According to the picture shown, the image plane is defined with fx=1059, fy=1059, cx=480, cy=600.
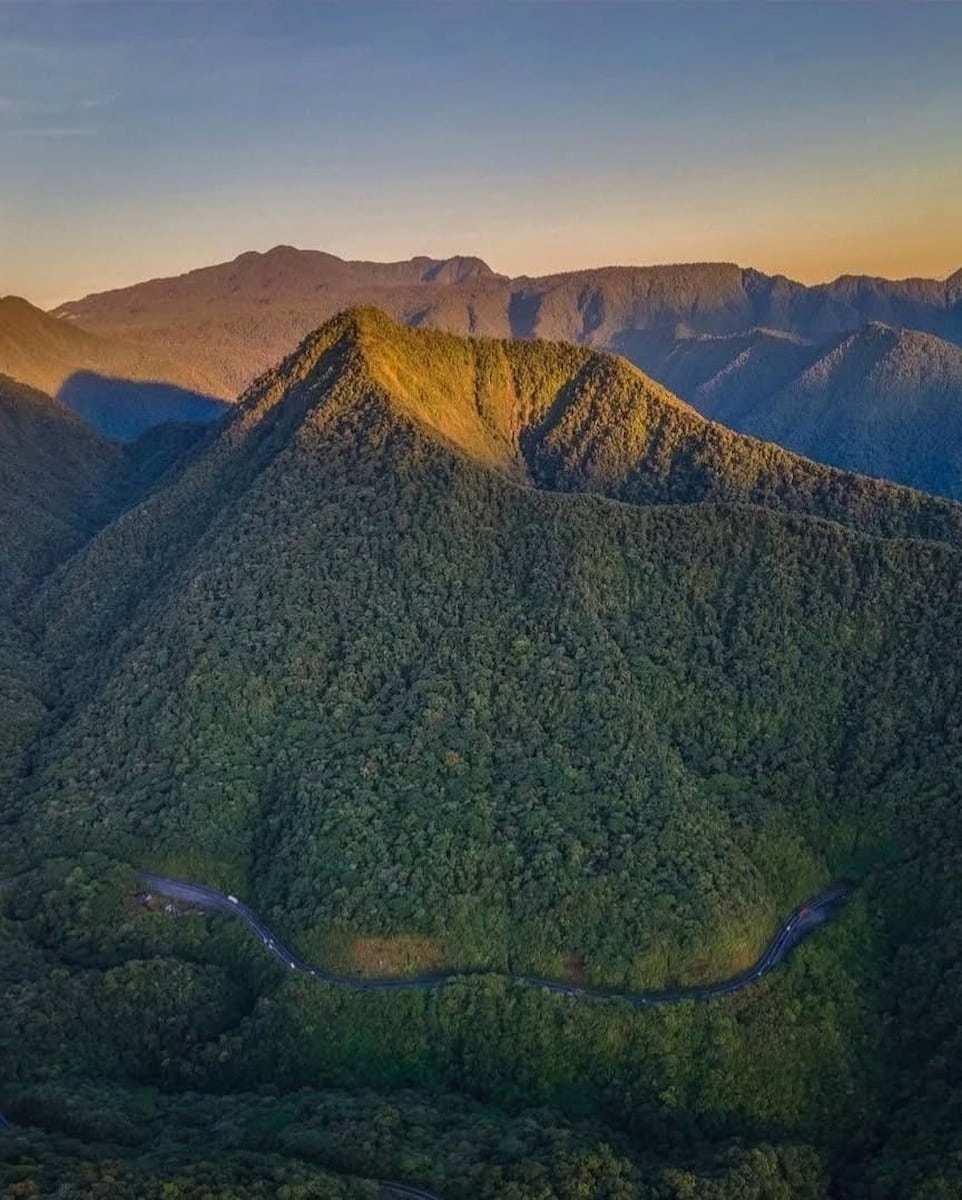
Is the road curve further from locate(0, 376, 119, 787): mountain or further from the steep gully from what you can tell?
locate(0, 376, 119, 787): mountain

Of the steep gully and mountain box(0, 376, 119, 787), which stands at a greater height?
mountain box(0, 376, 119, 787)

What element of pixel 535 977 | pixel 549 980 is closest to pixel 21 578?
pixel 535 977

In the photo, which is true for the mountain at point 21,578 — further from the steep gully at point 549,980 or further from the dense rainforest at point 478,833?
the steep gully at point 549,980

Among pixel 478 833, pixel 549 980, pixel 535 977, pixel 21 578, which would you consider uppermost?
pixel 21 578

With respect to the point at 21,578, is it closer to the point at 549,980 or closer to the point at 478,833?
the point at 478,833

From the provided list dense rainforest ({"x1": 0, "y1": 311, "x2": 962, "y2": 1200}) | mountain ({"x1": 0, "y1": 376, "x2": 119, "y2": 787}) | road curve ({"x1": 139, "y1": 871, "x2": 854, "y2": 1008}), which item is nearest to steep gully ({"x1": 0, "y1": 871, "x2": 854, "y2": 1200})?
road curve ({"x1": 139, "y1": 871, "x2": 854, "y2": 1008})

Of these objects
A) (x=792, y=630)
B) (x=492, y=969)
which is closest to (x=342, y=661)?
(x=492, y=969)
